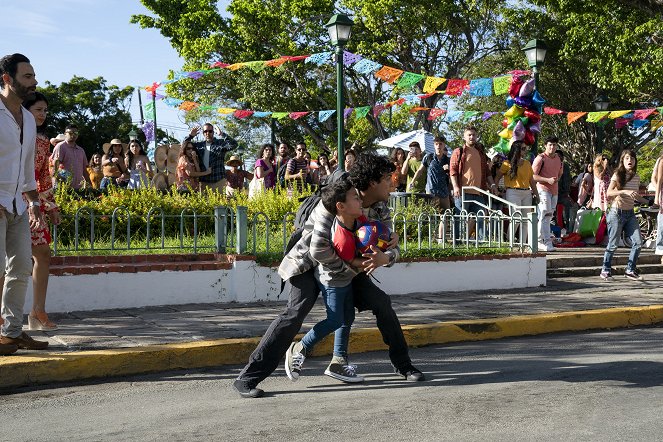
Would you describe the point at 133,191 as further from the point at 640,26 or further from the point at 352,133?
the point at 352,133

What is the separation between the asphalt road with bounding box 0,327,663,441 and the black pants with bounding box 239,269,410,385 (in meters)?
0.20

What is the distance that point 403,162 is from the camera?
15055mm

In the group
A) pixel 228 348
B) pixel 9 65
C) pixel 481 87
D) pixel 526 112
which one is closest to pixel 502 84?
pixel 481 87

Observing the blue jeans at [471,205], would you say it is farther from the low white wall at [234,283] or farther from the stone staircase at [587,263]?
the stone staircase at [587,263]

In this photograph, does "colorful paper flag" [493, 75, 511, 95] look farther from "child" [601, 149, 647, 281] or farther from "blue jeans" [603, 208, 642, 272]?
"blue jeans" [603, 208, 642, 272]

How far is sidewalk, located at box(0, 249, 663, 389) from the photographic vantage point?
601cm

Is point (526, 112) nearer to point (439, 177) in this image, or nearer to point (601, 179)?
point (601, 179)

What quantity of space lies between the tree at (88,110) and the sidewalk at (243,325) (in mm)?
44425

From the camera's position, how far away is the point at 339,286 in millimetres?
5422

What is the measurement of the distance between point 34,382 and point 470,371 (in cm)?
309

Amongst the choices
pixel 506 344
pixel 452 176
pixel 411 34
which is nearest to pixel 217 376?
pixel 506 344

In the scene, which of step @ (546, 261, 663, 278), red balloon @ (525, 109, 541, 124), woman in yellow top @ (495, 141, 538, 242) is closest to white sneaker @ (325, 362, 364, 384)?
step @ (546, 261, 663, 278)

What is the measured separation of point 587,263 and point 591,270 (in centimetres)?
41

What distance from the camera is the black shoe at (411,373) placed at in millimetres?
5707
